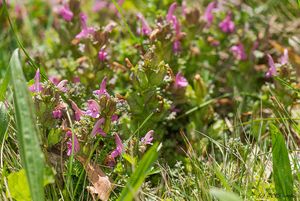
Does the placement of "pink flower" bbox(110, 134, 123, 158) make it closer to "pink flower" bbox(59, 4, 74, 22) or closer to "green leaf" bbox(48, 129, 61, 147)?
"green leaf" bbox(48, 129, 61, 147)

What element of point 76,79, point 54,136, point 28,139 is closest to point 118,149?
point 54,136

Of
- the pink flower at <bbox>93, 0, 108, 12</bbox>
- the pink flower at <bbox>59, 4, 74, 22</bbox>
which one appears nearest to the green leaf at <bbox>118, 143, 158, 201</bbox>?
the pink flower at <bbox>59, 4, 74, 22</bbox>

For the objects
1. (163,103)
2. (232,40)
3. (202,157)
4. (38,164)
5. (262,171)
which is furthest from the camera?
(232,40)

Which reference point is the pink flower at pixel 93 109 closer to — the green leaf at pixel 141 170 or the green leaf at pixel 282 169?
the green leaf at pixel 141 170

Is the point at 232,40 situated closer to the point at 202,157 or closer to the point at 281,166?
the point at 202,157

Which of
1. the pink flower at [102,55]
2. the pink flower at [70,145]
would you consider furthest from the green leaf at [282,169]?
the pink flower at [102,55]

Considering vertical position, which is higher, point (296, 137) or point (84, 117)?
point (84, 117)

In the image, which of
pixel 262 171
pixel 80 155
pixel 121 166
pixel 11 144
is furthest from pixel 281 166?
pixel 11 144

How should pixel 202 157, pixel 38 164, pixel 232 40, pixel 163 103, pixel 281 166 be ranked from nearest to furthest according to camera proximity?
1. pixel 38 164
2. pixel 281 166
3. pixel 202 157
4. pixel 163 103
5. pixel 232 40
